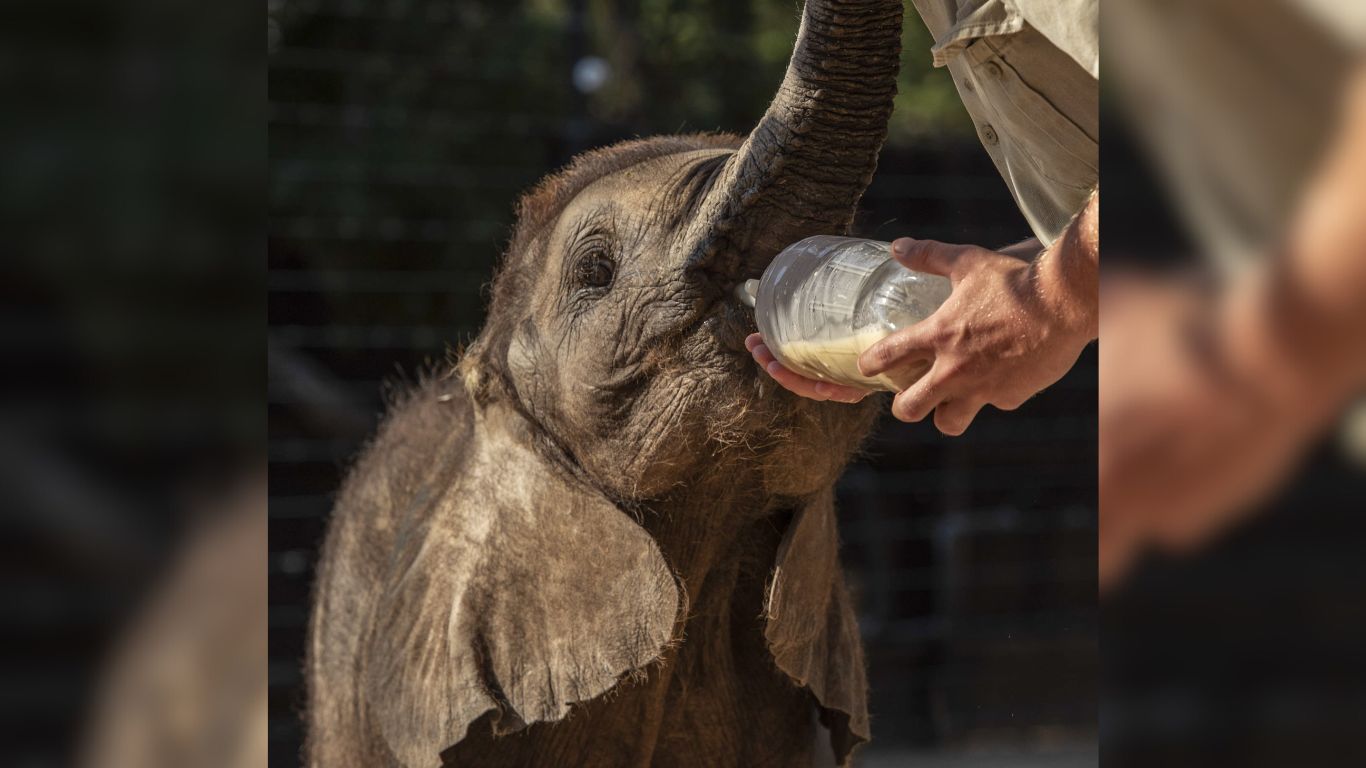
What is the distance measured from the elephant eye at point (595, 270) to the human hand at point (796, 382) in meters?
0.27

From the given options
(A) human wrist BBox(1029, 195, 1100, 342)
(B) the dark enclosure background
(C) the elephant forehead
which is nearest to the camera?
(A) human wrist BBox(1029, 195, 1100, 342)

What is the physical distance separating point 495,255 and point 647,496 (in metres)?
2.75

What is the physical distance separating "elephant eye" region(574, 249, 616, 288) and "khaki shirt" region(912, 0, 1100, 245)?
1.44 feet

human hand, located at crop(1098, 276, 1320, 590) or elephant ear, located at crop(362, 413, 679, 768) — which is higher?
elephant ear, located at crop(362, 413, 679, 768)

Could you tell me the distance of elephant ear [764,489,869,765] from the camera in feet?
5.79

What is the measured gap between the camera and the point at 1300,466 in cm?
49

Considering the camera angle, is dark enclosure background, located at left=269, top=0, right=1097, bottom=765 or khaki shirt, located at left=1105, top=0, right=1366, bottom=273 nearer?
khaki shirt, located at left=1105, top=0, right=1366, bottom=273

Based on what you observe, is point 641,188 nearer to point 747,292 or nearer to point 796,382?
point 747,292

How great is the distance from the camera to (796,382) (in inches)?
58.2

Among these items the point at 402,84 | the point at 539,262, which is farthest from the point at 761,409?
the point at 402,84

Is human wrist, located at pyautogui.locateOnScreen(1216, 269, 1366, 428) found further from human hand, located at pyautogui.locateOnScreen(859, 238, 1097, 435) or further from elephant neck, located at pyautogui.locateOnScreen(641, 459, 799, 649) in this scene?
elephant neck, located at pyautogui.locateOnScreen(641, 459, 799, 649)

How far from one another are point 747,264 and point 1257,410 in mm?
1141

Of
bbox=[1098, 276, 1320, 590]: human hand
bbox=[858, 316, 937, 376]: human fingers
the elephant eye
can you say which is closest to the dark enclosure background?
the elephant eye

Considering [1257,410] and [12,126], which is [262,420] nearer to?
[12,126]
